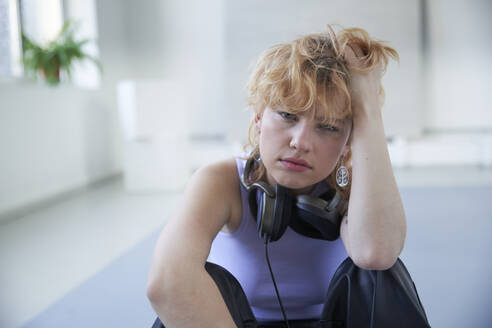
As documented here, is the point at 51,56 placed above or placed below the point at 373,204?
above

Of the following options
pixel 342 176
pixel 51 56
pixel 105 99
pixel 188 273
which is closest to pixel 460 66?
pixel 105 99

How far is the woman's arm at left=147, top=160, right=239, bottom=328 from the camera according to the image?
703 millimetres

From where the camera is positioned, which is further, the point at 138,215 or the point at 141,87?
the point at 141,87

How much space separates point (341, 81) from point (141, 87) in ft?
10.0

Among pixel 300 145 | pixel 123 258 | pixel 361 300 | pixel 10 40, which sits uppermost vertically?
pixel 10 40

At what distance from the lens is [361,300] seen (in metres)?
0.79

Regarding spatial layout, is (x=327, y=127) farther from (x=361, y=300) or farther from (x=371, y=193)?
(x=361, y=300)

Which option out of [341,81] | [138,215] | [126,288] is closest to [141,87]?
[138,215]

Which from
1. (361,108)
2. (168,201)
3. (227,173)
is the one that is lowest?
(168,201)

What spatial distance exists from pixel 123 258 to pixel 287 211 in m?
1.40

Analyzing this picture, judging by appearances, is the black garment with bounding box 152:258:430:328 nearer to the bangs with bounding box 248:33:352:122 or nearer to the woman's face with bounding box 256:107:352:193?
the woman's face with bounding box 256:107:352:193

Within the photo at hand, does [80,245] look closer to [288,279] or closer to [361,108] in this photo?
[288,279]

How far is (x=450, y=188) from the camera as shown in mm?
3283

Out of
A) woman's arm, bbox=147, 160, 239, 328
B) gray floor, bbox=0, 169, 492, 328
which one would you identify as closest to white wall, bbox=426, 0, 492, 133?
gray floor, bbox=0, 169, 492, 328
